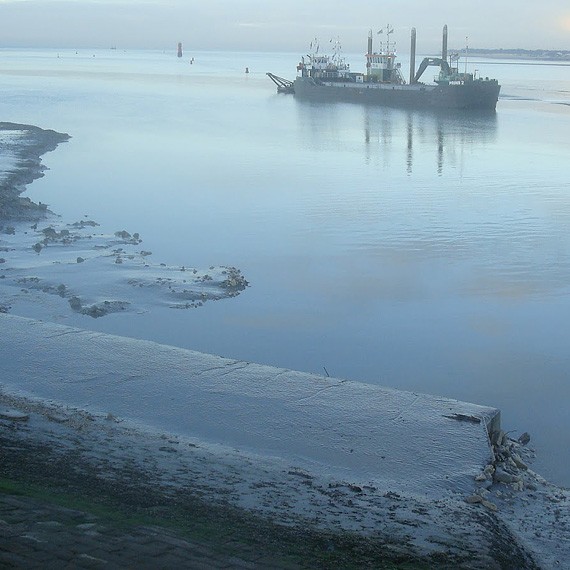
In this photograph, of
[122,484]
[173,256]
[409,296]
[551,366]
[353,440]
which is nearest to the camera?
[122,484]

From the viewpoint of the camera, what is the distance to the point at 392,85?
5131 cm

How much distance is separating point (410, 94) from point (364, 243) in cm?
3652

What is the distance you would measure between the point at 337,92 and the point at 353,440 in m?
49.7

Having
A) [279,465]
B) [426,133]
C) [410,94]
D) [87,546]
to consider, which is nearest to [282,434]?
[279,465]

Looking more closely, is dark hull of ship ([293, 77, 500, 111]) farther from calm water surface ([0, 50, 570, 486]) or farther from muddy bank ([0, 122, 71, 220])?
muddy bank ([0, 122, 71, 220])

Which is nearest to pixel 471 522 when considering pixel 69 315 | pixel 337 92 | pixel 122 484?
pixel 122 484

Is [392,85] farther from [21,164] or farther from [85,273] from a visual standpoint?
[85,273]

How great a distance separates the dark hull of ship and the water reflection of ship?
7.87ft

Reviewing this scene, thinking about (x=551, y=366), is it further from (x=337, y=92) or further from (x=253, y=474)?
(x=337, y=92)

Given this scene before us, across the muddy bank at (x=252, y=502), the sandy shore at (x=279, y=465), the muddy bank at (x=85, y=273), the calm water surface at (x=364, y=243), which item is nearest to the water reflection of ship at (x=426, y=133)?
the calm water surface at (x=364, y=243)

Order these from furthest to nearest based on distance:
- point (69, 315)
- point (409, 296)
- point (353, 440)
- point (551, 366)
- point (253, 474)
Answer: point (409, 296), point (69, 315), point (551, 366), point (353, 440), point (253, 474)

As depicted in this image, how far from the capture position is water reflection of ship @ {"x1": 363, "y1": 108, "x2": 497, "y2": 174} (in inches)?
1085

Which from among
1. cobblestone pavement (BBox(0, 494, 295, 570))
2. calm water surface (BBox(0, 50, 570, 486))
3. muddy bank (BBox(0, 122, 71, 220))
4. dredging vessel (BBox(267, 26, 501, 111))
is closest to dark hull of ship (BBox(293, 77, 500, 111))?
dredging vessel (BBox(267, 26, 501, 111))

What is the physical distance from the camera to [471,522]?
5207 millimetres
